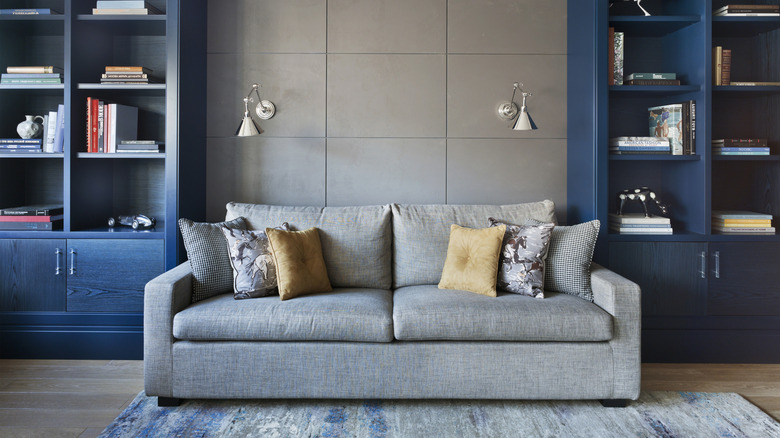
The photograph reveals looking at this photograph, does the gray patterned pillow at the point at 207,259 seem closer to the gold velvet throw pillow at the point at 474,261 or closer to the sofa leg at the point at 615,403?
the gold velvet throw pillow at the point at 474,261

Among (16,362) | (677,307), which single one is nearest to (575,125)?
(677,307)

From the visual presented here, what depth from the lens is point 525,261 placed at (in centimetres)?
309

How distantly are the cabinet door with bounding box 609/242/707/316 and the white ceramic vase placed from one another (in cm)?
370

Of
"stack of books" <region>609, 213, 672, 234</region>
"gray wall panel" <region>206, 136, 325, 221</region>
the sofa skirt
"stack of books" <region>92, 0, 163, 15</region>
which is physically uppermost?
"stack of books" <region>92, 0, 163, 15</region>

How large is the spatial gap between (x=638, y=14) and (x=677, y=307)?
1.97m

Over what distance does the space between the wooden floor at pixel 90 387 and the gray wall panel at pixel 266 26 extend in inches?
86.7

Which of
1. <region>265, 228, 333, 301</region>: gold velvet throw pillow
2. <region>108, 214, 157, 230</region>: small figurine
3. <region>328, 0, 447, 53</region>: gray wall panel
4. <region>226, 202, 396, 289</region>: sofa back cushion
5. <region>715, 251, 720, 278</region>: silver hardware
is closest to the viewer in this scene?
<region>265, 228, 333, 301</region>: gold velvet throw pillow

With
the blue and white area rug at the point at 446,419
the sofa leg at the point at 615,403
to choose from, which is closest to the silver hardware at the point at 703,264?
the blue and white area rug at the point at 446,419

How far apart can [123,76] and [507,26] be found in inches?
99.6

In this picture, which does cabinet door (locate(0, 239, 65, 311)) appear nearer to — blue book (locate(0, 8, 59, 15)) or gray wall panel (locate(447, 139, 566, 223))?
blue book (locate(0, 8, 59, 15))

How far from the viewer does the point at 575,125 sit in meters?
3.79

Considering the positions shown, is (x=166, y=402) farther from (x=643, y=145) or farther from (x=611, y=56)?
(x=611, y=56)

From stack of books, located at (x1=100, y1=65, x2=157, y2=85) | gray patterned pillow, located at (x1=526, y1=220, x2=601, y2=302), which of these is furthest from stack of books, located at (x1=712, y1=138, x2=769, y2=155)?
stack of books, located at (x1=100, y1=65, x2=157, y2=85)

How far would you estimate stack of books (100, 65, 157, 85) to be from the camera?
3576 mm
